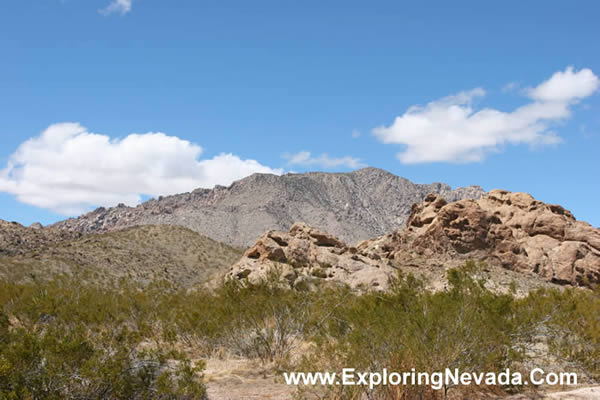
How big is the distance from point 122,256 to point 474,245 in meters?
31.8

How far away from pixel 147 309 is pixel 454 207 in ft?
76.0

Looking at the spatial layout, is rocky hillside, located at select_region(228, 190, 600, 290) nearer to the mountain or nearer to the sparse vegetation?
the mountain

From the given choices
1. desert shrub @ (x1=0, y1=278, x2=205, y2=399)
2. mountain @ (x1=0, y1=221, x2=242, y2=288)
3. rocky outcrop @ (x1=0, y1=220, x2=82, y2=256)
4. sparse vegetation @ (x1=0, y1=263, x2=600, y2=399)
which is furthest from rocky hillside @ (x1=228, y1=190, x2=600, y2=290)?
rocky outcrop @ (x1=0, y1=220, x2=82, y2=256)

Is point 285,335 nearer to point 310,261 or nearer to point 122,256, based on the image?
point 310,261

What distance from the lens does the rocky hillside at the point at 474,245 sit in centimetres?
2762

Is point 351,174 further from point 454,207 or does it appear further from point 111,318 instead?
point 111,318

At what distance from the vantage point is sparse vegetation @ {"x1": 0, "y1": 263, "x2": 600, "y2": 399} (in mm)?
7164

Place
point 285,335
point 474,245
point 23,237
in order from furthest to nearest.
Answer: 1. point 23,237
2. point 474,245
3. point 285,335

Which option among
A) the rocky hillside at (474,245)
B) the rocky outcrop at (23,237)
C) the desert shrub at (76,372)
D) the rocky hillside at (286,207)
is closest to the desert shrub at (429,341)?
the desert shrub at (76,372)

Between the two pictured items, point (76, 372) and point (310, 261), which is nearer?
point (76, 372)

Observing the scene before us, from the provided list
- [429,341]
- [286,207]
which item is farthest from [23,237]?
[286,207]

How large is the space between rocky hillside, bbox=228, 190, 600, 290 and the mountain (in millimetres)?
11100

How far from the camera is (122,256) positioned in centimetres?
4800

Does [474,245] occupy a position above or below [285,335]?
above
